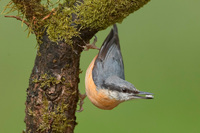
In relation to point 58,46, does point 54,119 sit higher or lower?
lower

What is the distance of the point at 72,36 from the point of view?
2305 mm

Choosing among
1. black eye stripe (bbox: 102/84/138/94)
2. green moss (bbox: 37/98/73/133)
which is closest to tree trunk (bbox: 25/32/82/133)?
green moss (bbox: 37/98/73/133)

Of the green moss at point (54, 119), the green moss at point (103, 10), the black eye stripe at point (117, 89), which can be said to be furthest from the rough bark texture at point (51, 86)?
the black eye stripe at point (117, 89)

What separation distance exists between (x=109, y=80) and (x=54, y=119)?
2.37ft

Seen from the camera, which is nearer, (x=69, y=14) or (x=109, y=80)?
(x=69, y=14)

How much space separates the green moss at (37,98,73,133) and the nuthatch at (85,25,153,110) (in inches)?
21.6

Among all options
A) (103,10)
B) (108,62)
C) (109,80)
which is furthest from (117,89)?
(103,10)

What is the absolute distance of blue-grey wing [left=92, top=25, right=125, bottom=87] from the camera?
9.65 feet

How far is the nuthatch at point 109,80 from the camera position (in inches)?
105

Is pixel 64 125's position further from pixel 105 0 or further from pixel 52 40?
pixel 105 0

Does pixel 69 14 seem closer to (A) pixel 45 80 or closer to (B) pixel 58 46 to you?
(B) pixel 58 46

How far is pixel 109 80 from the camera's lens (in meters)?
2.82

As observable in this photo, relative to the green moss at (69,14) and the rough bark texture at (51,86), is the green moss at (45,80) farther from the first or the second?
the green moss at (69,14)

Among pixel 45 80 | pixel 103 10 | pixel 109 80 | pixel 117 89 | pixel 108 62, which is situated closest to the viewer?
pixel 103 10
